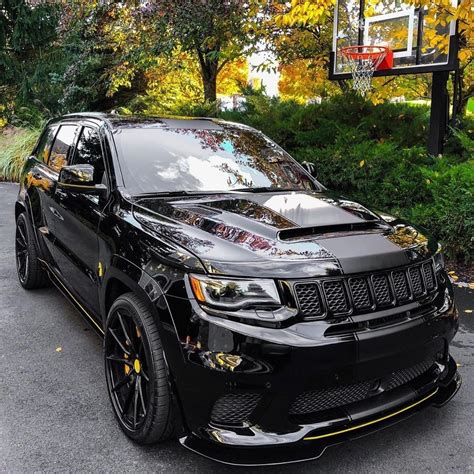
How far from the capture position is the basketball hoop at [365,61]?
6.81 metres

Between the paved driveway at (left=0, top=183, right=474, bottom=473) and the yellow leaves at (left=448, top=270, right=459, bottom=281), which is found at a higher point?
the paved driveway at (left=0, top=183, right=474, bottom=473)

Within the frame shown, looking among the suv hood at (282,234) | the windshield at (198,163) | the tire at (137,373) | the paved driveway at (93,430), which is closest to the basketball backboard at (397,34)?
the windshield at (198,163)

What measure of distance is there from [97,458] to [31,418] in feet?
2.01

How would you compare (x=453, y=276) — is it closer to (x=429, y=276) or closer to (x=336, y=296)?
(x=429, y=276)

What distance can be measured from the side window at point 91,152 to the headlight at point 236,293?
1486 mm

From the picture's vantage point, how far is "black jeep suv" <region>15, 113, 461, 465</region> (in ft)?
7.29

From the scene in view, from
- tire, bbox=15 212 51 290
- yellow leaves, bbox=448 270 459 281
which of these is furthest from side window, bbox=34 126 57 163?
yellow leaves, bbox=448 270 459 281

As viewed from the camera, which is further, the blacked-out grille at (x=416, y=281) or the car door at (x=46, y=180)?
the car door at (x=46, y=180)

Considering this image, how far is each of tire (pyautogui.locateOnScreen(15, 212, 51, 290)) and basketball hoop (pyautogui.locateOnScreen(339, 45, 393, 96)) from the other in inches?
184

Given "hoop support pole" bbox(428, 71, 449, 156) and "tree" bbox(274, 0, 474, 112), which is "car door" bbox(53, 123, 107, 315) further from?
"hoop support pole" bbox(428, 71, 449, 156)

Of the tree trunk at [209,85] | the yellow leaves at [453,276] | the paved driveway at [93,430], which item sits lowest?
the yellow leaves at [453,276]

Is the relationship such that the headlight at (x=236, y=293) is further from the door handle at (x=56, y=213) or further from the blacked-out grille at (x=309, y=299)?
the door handle at (x=56, y=213)

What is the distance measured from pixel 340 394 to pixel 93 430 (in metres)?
1.43

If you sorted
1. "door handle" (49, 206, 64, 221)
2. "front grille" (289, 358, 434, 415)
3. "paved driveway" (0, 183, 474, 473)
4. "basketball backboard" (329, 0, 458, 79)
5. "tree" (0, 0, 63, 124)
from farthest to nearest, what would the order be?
1. "tree" (0, 0, 63, 124)
2. "basketball backboard" (329, 0, 458, 79)
3. "door handle" (49, 206, 64, 221)
4. "paved driveway" (0, 183, 474, 473)
5. "front grille" (289, 358, 434, 415)
